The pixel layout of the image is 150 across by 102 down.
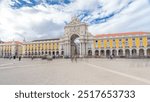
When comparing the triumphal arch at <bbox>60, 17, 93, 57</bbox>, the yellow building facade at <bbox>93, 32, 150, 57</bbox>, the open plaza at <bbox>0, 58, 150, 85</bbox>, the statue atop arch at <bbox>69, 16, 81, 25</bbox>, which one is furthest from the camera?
the statue atop arch at <bbox>69, 16, 81, 25</bbox>

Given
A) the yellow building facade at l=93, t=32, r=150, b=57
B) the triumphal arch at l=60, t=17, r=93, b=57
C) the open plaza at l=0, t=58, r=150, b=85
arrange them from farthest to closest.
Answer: the triumphal arch at l=60, t=17, r=93, b=57
the yellow building facade at l=93, t=32, r=150, b=57
the open plaza at l=0, t=58, r=150, b=85

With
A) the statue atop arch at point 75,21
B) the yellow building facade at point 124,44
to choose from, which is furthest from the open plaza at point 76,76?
the statue atop arch at point 75,21

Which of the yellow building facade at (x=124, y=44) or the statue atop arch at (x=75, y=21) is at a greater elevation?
the statue atop arch at (x=75, y=21)

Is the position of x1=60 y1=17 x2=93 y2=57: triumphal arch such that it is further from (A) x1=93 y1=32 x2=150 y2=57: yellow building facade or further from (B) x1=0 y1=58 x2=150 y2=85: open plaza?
(B) x1=0 y1=58 x2=150 y2=85: open plaza

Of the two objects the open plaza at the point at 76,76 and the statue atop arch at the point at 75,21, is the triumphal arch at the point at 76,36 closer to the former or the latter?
the statue atop arch at the point at 75,21

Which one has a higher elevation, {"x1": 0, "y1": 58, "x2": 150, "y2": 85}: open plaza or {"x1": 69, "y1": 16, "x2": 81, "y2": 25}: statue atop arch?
{"x1": 69, "y1": 16, "x2": 81, "y2": 25}: statue atop arch

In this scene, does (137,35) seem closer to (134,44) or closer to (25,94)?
(134,44)

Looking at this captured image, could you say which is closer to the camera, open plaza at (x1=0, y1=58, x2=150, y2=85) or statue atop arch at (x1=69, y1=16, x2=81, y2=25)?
open plaza at (x1=0, y1=58, x2=150, y2=85)

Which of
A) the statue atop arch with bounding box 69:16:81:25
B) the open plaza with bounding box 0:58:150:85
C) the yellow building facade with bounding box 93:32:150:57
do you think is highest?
the statue atop arch with bounding box 69:16:81:25

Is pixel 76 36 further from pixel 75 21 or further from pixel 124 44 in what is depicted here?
pixel 124 44

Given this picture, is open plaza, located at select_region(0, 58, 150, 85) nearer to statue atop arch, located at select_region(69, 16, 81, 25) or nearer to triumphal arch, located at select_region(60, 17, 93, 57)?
triumphal arch, located at select_region(60, 17, 93, 57)

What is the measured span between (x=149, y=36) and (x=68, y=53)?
4057 centimetres

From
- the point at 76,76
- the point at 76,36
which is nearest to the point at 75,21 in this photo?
the point at 76,36

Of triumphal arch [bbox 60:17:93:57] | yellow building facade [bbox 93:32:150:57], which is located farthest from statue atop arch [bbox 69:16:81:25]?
yellow building facade [bbox 93:32:150:57]
